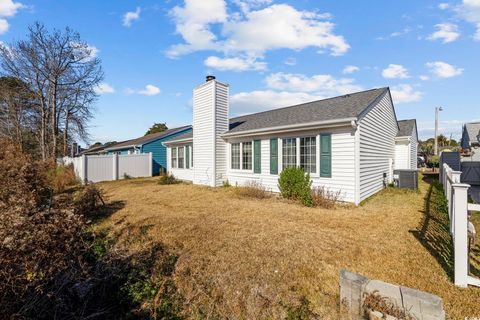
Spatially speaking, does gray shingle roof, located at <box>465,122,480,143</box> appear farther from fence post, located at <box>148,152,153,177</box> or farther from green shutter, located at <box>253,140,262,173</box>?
fence post, located at <box>148,152,153,177</box>

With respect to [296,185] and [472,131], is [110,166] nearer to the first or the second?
[296,185]

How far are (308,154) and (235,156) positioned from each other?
450 centimetres

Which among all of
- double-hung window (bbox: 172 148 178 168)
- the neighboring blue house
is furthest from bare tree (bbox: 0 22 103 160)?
double-hung window (bbox: 172 148 178 168)

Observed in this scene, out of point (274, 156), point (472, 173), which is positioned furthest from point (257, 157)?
point (472, 173)

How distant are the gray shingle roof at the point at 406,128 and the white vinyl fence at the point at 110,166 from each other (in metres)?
19.8

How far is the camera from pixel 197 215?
6.75 metres

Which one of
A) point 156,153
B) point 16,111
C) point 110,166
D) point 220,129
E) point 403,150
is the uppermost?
point 16,111

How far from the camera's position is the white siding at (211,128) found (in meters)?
12.4

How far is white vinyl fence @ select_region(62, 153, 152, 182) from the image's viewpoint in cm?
1627

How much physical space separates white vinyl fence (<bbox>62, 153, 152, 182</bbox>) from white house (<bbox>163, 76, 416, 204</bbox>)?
6039 mm

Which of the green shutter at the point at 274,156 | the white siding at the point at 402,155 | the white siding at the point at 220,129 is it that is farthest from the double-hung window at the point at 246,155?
the white siding at the point at 402,155

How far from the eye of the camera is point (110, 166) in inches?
707

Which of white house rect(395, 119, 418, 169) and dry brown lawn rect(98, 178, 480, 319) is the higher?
white house rect(395, 119, 418, 169)

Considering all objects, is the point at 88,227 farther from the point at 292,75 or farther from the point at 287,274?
the point at 292,75
